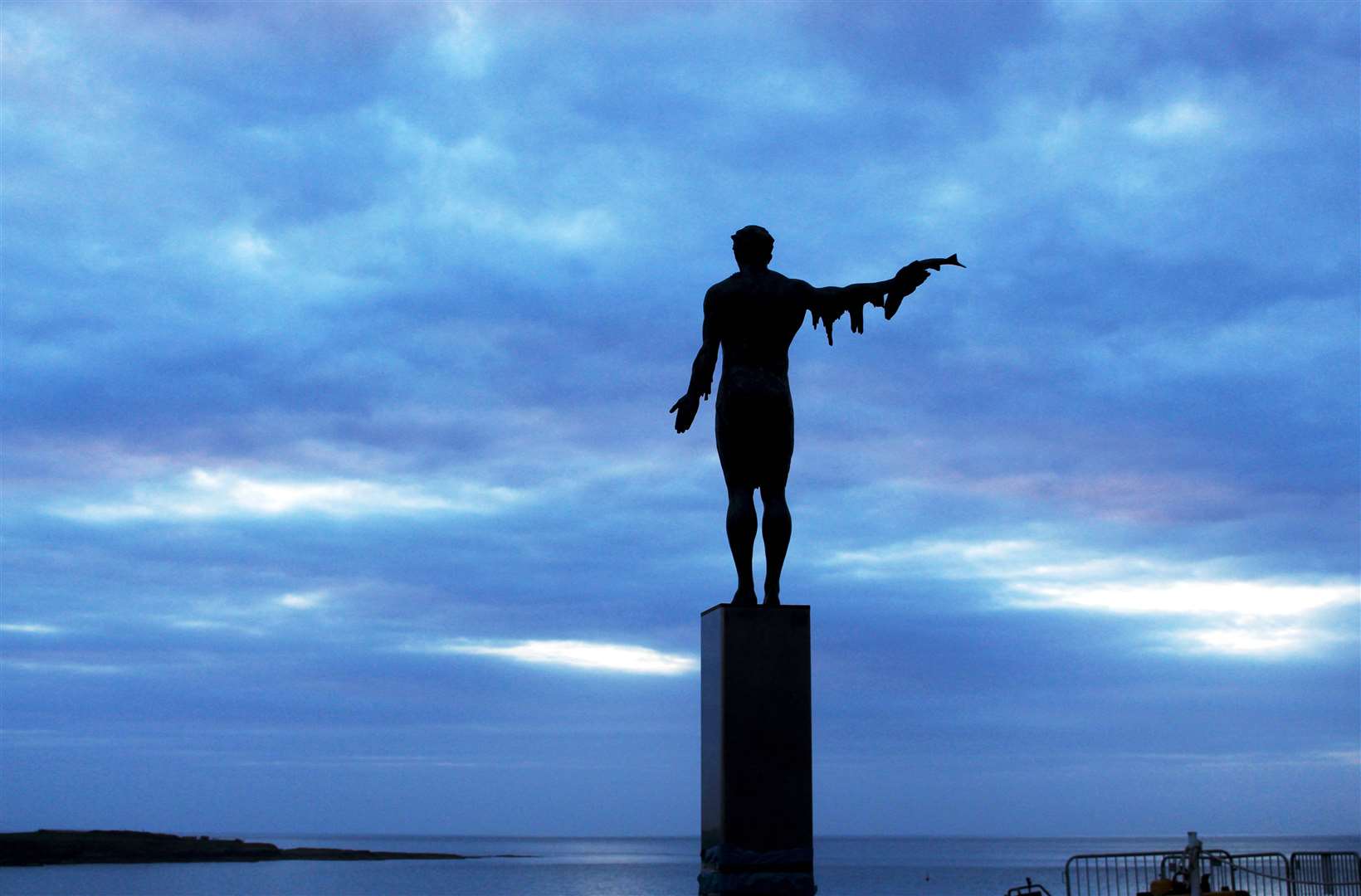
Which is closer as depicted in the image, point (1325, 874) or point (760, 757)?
point (760, 757)

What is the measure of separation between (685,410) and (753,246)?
146cm

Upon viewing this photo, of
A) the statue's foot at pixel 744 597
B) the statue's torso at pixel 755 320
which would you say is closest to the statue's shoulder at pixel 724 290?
the statue's torso at pixel 755 320

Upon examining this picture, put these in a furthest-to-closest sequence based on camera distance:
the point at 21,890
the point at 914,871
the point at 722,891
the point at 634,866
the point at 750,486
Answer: the point at 634,866
the point at 914,871
the point at 21,890
the point at 750,486
the point at 722,891

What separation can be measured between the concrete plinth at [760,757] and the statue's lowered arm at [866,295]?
2488 mm

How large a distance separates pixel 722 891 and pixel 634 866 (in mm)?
192435

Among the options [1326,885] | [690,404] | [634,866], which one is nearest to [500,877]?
[634,866]

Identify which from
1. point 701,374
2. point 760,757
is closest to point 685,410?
point 701,374

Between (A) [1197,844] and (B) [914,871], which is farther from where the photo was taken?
(B) [914,871]

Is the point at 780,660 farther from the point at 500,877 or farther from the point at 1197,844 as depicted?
the point at 500,877

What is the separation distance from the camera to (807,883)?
10219 millimetres

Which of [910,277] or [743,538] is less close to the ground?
[910,277]

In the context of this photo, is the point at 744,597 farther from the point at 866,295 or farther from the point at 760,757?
the point at 866,295

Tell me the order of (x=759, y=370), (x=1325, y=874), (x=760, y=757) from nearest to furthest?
(x=760, y=757)
(x=759, y=370)
(x=1325, y=874)

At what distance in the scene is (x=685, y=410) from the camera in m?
11.5
